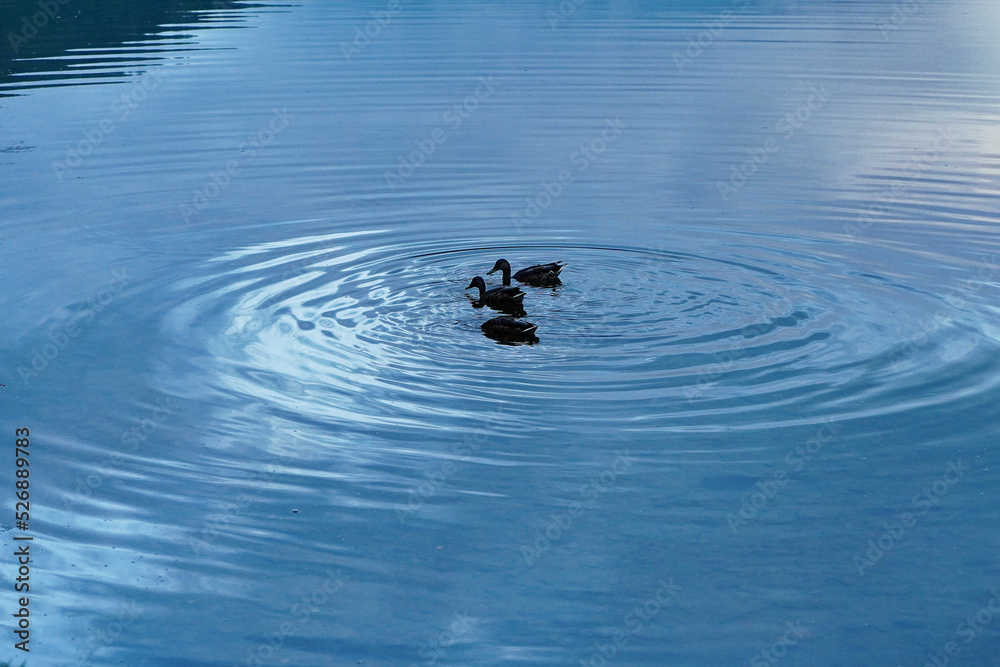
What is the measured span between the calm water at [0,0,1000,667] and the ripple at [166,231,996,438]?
0.05 m

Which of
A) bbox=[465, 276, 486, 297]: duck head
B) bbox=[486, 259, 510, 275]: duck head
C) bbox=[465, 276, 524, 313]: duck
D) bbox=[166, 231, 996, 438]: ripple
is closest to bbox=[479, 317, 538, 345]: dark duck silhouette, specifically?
bbox=[166, 231, 996, 438]: ripple

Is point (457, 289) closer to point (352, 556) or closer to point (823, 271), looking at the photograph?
point (823, 271)

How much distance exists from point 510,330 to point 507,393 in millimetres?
1600

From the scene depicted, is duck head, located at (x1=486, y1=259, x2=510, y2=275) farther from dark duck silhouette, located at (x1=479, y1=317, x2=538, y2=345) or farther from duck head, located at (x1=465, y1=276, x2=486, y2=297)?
dark duck silhouette, located at (x1=479, y1=317, x2=538, y2=345)

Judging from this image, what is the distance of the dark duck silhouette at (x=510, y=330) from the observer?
512 inches

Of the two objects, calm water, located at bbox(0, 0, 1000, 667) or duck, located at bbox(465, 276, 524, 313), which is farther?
duck, located at bbox(465, 276, 524, 313)

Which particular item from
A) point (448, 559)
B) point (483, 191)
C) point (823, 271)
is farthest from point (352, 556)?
point (483, 191)

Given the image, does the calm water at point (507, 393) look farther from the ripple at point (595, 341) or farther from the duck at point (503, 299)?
the duck at point (503, 299)

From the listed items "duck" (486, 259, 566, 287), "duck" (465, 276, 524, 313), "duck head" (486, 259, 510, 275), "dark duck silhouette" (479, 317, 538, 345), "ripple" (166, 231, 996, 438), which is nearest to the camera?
"ripple" (166, 231, 996, 438)

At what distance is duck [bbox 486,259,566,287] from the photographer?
1470 cm

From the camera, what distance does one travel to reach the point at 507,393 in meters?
11.6

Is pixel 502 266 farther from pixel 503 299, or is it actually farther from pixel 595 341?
pixel 595 341

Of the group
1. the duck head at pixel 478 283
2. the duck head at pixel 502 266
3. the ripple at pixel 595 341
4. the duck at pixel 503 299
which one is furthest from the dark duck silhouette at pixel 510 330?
the duck head at pixel 502 266

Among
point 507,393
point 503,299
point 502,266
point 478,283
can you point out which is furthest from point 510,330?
point 502,266
